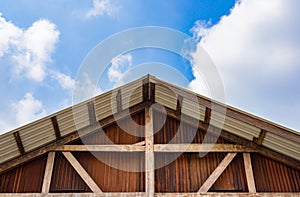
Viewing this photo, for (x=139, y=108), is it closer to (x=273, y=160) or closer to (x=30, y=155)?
(x=30, y=155)

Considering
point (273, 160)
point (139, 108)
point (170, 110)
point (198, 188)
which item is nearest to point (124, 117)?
point (139, 108)

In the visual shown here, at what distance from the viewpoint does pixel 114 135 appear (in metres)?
7.19

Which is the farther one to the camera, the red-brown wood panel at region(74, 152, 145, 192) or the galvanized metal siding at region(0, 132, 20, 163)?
the red-brown wood panel at region(74, 152, 145, 192)

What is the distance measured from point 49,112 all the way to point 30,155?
989mm

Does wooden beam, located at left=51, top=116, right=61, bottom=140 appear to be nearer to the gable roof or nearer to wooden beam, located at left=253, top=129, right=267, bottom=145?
the gable roof

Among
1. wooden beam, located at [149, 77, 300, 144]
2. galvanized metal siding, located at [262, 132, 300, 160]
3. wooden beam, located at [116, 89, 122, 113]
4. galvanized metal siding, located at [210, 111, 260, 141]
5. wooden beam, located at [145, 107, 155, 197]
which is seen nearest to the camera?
wooden beam, located at [149, 77, 300, 144]

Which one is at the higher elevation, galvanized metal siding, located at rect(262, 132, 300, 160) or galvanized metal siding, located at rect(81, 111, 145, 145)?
galvanized metal siding, located at rect(81, 111, 145, 145)

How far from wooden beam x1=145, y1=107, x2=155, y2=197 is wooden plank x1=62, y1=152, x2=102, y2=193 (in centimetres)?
93

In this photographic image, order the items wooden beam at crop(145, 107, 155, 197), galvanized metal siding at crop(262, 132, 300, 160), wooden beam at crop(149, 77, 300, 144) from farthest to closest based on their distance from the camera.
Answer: galvanized metal siding at crop(262, 132, 300, 160) < wooden beam at crop(145, 107, 155, 197) < wooden beam at crop(149, 77, 300, 144)

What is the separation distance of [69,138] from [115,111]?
43.7 inches

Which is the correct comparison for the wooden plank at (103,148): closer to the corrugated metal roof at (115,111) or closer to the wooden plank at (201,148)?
the corrugated metal roof at (115,111)

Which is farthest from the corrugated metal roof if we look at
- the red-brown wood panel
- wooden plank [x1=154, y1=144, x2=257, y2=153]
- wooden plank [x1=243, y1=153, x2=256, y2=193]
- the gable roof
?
the red-brown wood panel

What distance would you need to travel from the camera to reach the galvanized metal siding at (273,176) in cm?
653

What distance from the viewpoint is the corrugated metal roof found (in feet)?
20.8
